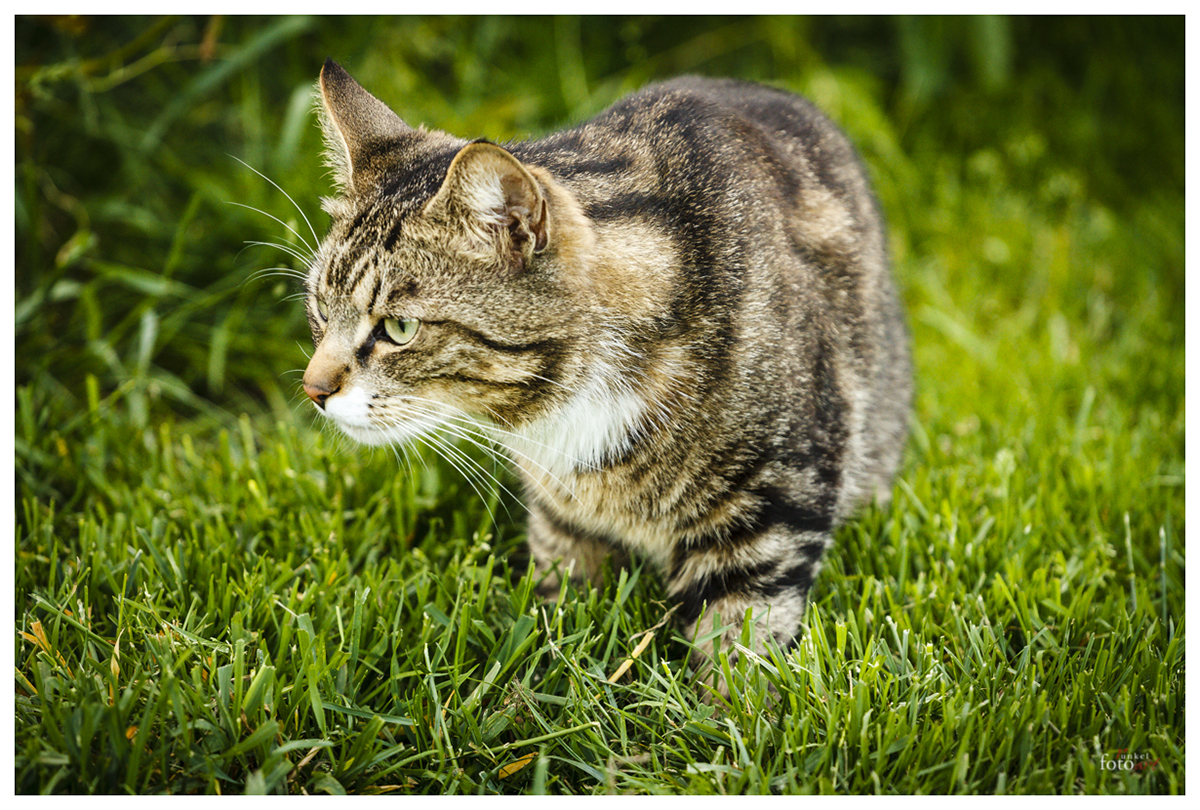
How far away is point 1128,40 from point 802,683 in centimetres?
368

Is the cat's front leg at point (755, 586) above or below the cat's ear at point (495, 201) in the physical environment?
below

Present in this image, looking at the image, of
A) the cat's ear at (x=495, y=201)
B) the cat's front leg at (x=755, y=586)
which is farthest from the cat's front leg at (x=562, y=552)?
the cat's ear at (x=495, y=201)

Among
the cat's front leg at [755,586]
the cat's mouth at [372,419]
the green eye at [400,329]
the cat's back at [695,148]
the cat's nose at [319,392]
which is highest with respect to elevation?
the cat's back at [695,148]

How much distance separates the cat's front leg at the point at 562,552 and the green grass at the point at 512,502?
0.19ft

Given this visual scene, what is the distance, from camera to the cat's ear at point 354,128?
1.62 metres

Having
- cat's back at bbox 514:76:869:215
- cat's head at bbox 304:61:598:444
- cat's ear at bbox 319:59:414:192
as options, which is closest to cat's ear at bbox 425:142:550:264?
cat's head at bbox 304:61:598:444

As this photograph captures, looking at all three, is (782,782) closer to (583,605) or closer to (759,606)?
(759,606)

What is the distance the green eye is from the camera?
1.51 metres

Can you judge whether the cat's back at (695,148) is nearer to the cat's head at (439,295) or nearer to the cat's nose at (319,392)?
the cat's head at (439,295)

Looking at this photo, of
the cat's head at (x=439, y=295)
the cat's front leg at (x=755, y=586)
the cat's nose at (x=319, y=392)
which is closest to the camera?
the cat's head at (x=439, y=295)

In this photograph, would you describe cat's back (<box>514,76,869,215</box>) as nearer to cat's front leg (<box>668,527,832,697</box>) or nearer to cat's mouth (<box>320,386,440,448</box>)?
cat's mouth (<box>320,386,440,448</box>)

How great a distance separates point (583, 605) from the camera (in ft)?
5.62

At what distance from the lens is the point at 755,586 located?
167cm
